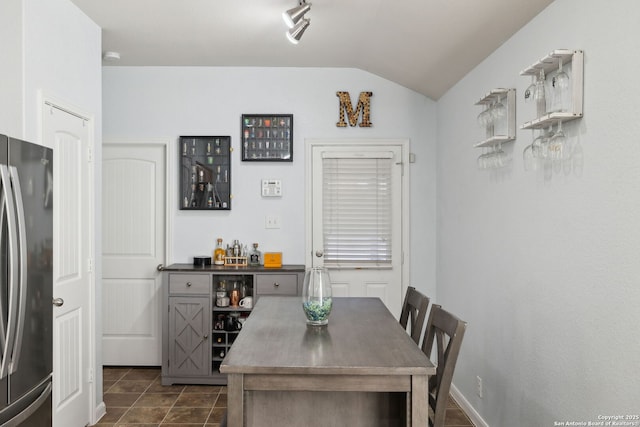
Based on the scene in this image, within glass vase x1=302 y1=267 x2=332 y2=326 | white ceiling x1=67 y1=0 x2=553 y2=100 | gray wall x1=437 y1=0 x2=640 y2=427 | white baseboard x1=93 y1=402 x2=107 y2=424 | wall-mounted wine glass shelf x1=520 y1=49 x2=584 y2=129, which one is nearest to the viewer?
gray wall x1=437 y1=0 x2=640 y2=427

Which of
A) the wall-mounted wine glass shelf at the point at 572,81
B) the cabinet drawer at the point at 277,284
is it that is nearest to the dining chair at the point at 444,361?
the wall-mounted wine glass shelf at the point at 572,81

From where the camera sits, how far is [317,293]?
2.43 m

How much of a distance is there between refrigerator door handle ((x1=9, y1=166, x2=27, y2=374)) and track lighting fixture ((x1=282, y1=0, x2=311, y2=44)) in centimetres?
156

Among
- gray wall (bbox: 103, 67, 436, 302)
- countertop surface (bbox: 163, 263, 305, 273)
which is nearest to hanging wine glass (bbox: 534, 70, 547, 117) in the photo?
gray wall (bbox: 103, 67, 436, 302)

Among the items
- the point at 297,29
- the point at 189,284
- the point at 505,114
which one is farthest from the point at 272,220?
the point at 505,114

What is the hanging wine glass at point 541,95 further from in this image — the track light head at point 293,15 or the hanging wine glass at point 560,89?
the track light head at point 293,15

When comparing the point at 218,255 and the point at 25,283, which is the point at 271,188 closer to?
the point at 218,255

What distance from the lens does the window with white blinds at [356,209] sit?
4504mm

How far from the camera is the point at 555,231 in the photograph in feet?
7.36

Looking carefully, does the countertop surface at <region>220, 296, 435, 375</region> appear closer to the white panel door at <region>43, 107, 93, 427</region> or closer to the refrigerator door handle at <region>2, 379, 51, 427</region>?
the refrigerator door handle at <region>2, 379, 51, 427</region>

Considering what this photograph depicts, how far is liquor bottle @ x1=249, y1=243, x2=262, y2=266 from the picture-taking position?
438 centimetres

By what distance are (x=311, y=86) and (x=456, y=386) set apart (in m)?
2.81

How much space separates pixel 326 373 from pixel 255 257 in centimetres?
260

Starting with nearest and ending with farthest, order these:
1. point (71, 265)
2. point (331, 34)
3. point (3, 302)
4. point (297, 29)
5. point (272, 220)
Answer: point (3, 302) → point (297, 29) → point (71, 265) → point (331, 34) → point (272, 220)
